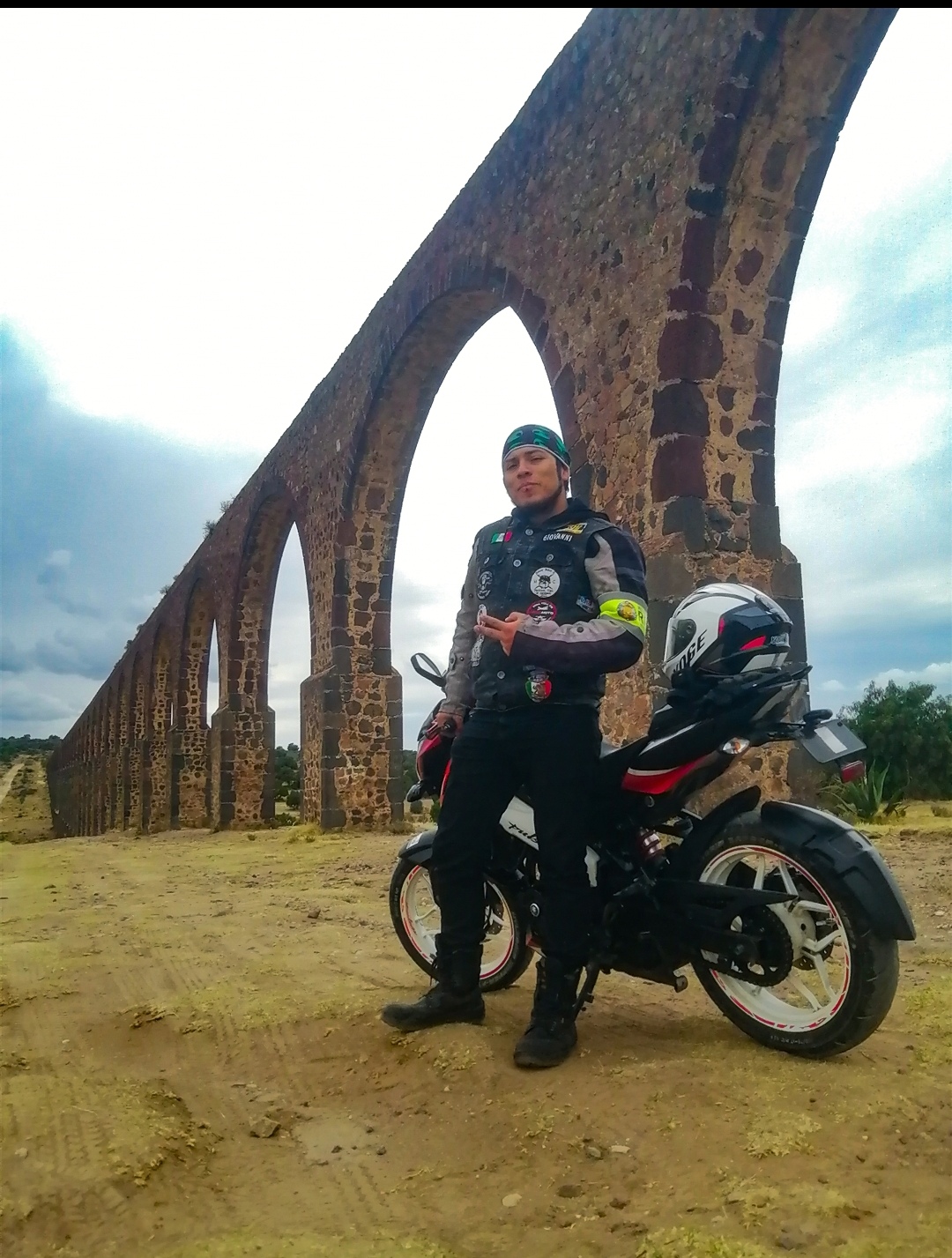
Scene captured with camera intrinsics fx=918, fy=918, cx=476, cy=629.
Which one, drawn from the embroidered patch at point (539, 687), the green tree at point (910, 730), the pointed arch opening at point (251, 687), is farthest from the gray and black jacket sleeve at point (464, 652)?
the green tree at point (910, 730)

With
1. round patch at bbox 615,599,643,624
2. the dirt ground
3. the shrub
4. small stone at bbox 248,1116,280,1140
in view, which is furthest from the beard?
the shrub

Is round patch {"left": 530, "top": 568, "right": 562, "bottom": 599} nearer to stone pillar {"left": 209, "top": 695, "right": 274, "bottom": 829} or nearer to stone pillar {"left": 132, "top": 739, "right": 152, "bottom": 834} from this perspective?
stone pillar {"left": 209, "top": 695, "right": 274, "bottom": 829}

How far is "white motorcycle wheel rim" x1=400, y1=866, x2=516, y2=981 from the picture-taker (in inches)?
113

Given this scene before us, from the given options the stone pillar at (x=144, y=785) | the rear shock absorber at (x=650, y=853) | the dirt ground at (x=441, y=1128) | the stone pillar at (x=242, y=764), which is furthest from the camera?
the stone pillar at (x=144, y=785)

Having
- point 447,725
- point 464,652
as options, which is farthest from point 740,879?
point 464,652

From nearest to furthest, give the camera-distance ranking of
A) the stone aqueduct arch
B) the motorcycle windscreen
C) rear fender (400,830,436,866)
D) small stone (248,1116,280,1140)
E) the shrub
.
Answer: small stone (248,1116,280,1140)
the motorcycle windscreen
rear fender (400,830,436,866)
the stone aqueduct arch
the shrub

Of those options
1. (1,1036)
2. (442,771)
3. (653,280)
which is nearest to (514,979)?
(442,771)

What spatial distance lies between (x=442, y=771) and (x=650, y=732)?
0.71 m

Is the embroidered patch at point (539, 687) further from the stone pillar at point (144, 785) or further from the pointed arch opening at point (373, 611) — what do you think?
the stone pillar at point (144, 785)

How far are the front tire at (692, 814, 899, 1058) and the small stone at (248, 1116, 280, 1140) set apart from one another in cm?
104

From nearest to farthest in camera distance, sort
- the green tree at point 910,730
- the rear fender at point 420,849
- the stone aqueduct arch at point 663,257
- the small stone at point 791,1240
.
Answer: the small stone at point 791,1240, the rear fender at point 420,849, the stone aqueduct arch at point 663,257, the green tree at point 910,730

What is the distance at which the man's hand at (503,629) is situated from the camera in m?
2.36

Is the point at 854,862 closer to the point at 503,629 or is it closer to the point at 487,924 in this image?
the point at 503,629

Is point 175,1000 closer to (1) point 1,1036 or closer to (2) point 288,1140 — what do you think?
(1) point 1,1036
